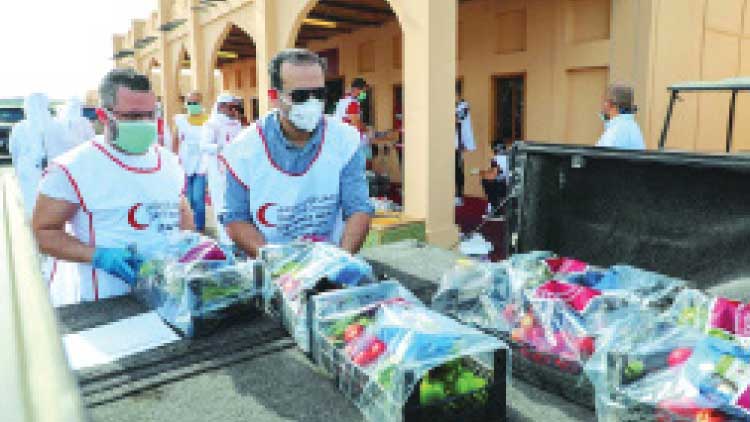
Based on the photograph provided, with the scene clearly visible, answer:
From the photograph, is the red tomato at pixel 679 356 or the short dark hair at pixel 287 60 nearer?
the red tomato at pixel 679 356

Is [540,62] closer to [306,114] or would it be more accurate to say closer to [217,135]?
[217,135]

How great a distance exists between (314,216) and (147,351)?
42.0 inches

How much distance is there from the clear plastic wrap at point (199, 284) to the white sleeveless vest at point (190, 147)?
6450 mm

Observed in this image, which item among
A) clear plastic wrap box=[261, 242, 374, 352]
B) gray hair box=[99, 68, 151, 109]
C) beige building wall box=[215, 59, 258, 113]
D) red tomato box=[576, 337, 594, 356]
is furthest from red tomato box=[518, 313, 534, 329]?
beige building wall box=[215, 59, 258, 113]

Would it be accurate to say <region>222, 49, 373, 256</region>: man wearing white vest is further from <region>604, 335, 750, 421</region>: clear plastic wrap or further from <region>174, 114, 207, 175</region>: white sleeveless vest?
<region>174, 114, 207, 175</region>: white sleeveless vest

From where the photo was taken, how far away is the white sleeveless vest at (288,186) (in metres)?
2.33

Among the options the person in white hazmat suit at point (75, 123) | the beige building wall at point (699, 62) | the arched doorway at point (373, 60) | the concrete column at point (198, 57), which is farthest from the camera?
the concrete column at point (198, 57)

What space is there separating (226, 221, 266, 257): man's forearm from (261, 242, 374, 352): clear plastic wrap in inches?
21.0

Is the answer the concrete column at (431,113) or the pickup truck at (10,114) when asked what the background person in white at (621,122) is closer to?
the concrete column at (431,113)

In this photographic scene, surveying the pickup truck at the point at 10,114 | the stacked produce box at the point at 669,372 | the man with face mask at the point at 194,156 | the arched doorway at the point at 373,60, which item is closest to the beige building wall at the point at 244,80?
the arched doorway at the point at 373,60

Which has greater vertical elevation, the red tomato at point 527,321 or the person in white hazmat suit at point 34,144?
the person in white hazmat suit at point 34,144

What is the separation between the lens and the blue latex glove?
2.01 m

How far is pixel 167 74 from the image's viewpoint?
1820 cm

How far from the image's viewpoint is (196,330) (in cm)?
156
